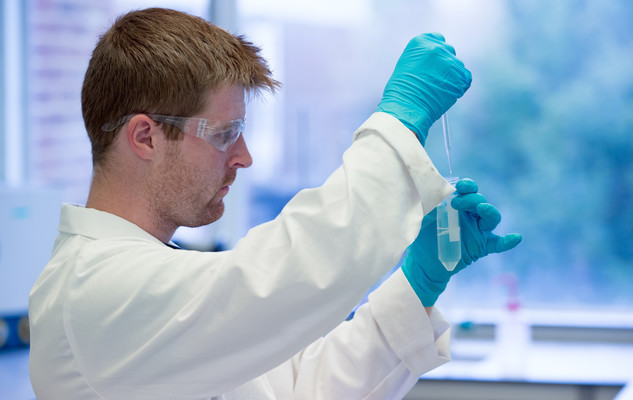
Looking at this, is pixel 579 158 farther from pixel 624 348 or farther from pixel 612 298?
pixel 624 348

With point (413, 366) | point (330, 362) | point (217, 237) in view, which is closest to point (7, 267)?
point (217, 237)

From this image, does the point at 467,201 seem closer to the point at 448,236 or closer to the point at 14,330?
the point at 448,236

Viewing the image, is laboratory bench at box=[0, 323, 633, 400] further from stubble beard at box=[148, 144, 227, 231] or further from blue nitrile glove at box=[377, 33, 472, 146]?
blue nitrile glove at box=[377, 33, 472, 146]

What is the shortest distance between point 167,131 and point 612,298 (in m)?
2.21

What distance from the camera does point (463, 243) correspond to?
1296 mm

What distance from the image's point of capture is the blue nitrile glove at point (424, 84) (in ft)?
3.41

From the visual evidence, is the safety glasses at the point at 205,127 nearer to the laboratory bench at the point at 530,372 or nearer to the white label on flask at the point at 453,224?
the white label on flask at the point at 453,224

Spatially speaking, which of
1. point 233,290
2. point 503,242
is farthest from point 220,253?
point 503,242

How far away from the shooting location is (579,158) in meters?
2.71

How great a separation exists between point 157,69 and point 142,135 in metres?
0.12

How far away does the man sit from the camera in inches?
36.0

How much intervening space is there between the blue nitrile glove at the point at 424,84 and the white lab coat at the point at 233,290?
0.21 ft

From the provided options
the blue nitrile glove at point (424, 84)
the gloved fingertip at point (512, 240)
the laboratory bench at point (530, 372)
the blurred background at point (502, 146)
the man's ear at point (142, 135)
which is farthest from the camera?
the blurred background at point (502, 146)

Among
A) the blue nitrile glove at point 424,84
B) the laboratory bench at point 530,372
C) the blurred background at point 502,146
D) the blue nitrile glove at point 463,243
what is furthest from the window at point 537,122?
the blue nitrile glove at point 424,84
